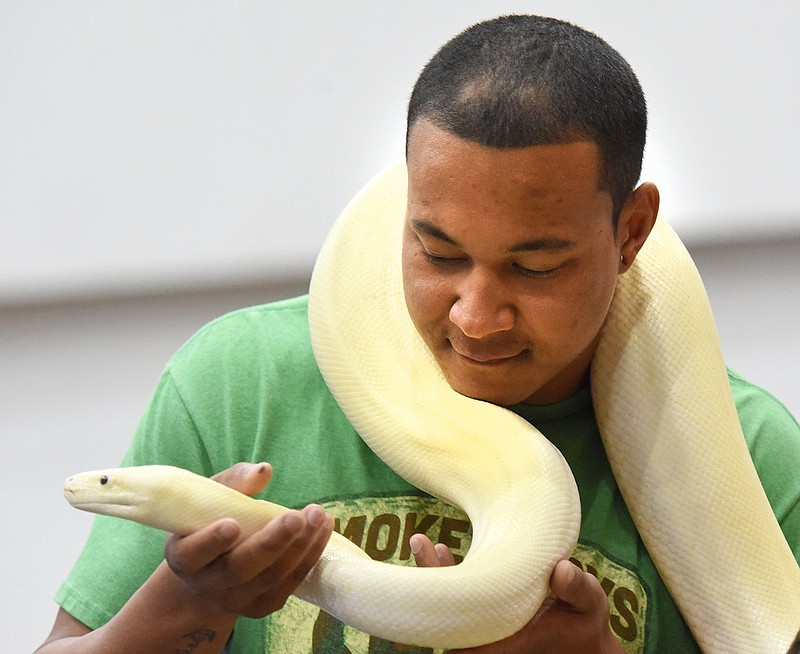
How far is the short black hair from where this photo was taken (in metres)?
Result: 0.83

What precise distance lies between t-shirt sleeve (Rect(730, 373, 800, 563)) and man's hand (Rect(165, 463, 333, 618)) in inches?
18.7

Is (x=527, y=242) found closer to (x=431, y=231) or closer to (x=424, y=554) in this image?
(x=431, y=231)

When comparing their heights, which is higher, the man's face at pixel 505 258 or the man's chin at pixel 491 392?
the man's face at pixel 505 258

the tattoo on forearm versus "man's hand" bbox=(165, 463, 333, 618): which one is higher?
"man's hand" bbox=(165, 463, 333, 618)

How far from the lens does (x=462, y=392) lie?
37.5 inches

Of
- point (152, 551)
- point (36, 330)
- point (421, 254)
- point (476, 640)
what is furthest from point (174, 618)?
point (36, 330)

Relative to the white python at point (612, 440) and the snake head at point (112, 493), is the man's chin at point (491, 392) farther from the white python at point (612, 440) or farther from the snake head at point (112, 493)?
the snake head at point (112, 493)

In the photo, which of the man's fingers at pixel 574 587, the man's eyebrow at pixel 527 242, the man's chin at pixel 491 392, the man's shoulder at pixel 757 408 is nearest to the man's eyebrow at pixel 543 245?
the man's eyebrow at pixel 527 242

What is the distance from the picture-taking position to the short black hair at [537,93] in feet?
2.72

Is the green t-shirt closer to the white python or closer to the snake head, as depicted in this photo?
the white python

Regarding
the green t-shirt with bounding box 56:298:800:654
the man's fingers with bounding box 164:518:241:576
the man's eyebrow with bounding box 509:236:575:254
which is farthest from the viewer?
the green t-shirt with bounding box 56:298:800:654

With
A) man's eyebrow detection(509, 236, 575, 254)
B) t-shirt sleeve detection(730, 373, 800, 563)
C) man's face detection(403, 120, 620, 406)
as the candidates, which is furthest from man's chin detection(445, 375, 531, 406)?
t-shirt sleeve detection(730, 373, 800, 563)

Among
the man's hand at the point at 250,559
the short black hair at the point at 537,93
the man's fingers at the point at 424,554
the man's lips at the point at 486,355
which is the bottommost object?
Answer: the man's fingers at the point at 424,554

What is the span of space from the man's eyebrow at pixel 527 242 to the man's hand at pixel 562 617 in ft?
0.73
